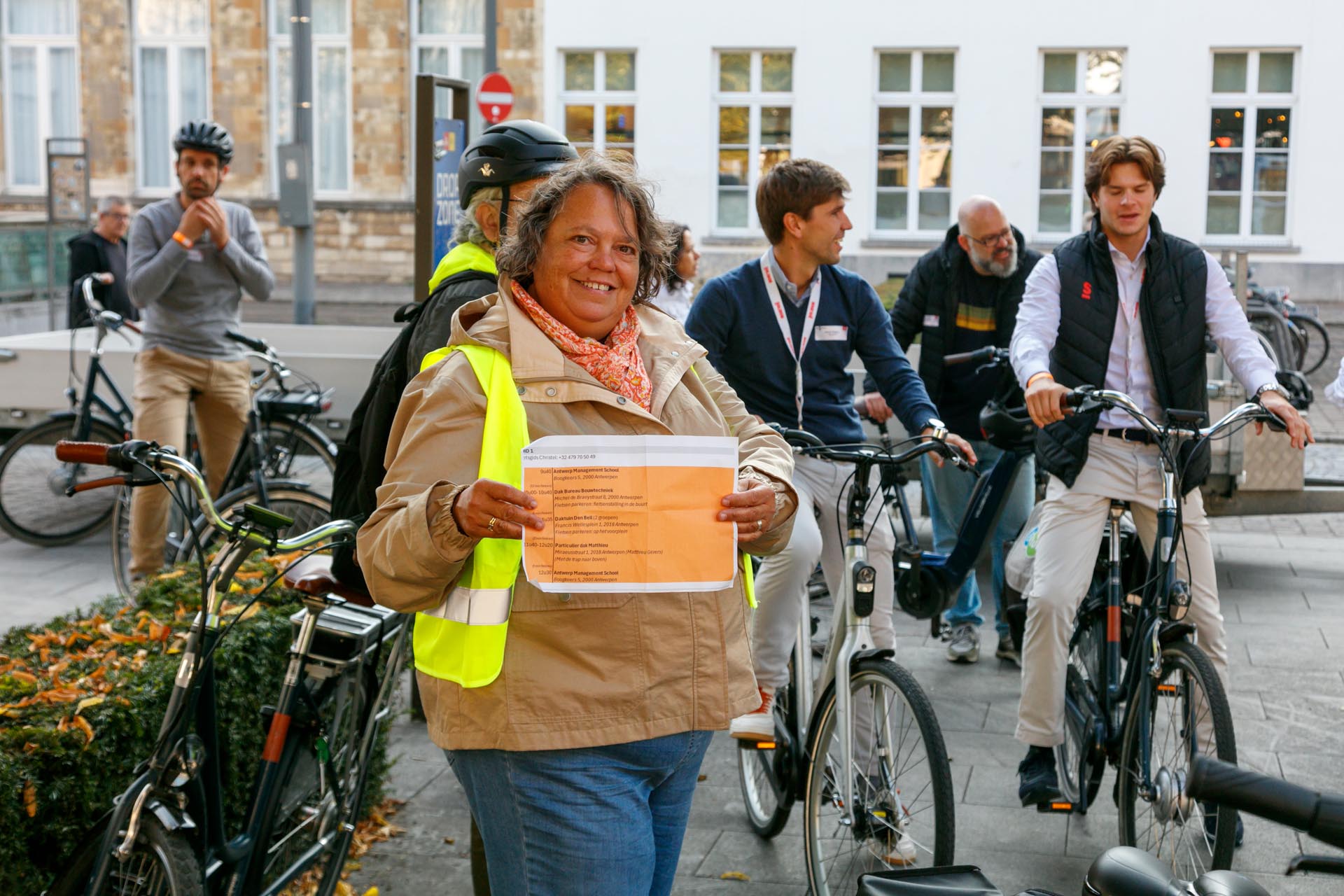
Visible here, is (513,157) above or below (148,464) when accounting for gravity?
above

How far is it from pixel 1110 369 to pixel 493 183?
204 centimetres

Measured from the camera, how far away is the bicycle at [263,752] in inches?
121

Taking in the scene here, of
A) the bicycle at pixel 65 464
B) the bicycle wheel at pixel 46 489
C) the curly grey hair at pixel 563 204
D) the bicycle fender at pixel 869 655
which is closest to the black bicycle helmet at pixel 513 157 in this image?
the curly grey hair at pixel 563 204

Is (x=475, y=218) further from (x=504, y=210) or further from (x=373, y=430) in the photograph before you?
(x=373, y=430)

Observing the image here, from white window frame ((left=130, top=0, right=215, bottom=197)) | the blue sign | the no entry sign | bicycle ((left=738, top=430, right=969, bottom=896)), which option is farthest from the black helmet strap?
white window frame ((left=130, top=0, right=215, bottom=197))

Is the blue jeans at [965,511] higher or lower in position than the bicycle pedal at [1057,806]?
higher

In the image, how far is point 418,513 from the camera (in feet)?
7.88

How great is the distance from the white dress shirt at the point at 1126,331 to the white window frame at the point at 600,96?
69.9 ft

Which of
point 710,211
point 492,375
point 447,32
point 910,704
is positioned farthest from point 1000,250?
point 447,32

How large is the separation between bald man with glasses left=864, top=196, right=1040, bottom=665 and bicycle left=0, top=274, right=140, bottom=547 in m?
4.02

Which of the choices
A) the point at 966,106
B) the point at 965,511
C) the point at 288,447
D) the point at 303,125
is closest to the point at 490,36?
the point at 303,125

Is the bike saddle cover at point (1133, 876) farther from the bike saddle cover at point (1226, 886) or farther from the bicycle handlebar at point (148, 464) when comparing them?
the bicycle handlebar at point (148, 464)

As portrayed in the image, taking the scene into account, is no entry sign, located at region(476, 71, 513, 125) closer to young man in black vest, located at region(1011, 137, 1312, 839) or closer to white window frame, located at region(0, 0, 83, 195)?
young man in black vest, located at region(1011, 137, 1312, 839)

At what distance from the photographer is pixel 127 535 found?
24.1ft
